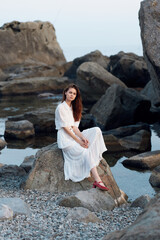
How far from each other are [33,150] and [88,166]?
243 inches

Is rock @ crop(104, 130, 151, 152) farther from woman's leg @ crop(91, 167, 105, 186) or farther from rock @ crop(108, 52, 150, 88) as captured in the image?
rock @ crop(108, 52, 150, 88)

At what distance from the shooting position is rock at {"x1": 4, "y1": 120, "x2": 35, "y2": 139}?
14.9m

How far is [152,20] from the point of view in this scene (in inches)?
456

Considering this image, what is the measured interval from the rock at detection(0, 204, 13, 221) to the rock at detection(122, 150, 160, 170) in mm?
5479

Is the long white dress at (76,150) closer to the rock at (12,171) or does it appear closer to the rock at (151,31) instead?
the rock at (12,171)

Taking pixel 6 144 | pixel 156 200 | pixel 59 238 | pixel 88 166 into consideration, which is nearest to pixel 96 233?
pixel 59 238

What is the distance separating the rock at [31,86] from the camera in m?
29.8

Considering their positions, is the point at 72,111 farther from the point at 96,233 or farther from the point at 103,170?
the point at 96,233

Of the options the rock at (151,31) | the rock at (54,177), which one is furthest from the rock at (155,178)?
the rock at (151,31)

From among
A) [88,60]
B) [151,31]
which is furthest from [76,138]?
[88,60]

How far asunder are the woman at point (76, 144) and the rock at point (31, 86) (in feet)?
73.7

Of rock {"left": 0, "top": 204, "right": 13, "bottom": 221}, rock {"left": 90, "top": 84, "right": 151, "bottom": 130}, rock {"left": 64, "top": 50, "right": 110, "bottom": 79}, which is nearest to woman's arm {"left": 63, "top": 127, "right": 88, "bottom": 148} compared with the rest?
rock {"left": 0, "top": 204, "right": 13, "bottom": 221}

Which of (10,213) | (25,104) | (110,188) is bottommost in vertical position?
(25,104)

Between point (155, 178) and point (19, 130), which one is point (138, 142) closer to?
point (155, 178)
